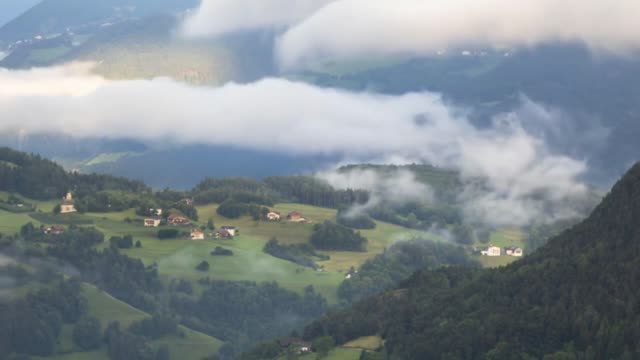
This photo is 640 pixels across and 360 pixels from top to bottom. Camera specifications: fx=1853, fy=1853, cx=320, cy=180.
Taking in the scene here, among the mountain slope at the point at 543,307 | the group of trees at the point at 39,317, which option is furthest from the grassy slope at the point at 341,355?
the group of trees at the point at 39,317

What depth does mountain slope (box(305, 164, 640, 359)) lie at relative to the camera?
12231cm

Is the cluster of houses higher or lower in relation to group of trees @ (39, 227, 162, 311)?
lower

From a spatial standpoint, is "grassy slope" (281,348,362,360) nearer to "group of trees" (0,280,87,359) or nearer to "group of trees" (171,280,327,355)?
"group of trees" (0,280,87,359)

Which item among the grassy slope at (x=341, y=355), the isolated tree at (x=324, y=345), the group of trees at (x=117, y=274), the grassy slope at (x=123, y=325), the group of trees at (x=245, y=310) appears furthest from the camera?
the group of trees at (x=117, y=274)

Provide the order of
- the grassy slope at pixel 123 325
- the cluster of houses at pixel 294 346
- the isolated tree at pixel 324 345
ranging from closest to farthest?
the isolated tree at pixel 324 345 < the cluster of houses at pixel 294 346 < the grassy slope at pixel 123 325

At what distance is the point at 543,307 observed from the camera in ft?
426

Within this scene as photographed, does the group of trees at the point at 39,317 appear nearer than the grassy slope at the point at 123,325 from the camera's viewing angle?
Yes

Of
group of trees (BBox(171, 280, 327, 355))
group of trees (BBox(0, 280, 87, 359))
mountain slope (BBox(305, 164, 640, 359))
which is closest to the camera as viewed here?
mountain slope (BBox(305, 164, 640, 359))

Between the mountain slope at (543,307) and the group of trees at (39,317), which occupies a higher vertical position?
the mountain slope at (543,307)

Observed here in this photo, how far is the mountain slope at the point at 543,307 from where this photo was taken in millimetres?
122312

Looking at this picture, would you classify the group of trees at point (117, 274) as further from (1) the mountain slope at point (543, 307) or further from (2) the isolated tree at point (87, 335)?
(1) the mountain slope at point (543, 307)

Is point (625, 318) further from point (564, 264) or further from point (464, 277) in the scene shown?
point (464, 277)

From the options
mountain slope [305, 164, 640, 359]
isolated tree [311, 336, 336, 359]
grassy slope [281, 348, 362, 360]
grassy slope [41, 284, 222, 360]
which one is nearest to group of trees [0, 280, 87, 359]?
grassy slope [41, 284, 222, 360]

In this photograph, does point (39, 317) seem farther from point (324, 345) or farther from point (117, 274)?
point (324, 345)
